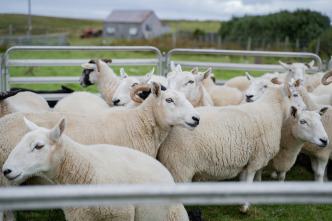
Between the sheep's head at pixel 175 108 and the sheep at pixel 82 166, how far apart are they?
2.37ft

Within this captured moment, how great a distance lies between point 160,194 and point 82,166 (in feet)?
6.70

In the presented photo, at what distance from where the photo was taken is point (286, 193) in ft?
4.17

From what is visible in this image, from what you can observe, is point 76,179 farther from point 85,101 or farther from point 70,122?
point 85,101

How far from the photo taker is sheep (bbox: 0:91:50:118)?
4762mm

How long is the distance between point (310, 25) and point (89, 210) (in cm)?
2337

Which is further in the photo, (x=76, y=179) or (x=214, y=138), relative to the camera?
(x=214, y=138)

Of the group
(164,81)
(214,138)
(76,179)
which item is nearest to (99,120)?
(76,179)

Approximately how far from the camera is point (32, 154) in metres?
2.88

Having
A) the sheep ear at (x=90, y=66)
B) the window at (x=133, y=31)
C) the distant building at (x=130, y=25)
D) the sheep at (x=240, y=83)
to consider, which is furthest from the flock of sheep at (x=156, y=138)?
the window at (x=133, y=31)

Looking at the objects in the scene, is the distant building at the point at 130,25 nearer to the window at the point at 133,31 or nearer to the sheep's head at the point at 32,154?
the window at the point at 133,31

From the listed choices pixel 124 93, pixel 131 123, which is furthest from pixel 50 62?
pixel 131 123

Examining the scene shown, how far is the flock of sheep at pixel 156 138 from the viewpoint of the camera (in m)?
3.08

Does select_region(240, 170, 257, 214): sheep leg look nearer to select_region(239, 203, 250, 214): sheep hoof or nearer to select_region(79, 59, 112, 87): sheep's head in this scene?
select_region(239, 203, 250, 214): sheep hoof

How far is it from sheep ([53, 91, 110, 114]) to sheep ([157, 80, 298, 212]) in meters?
1.61
